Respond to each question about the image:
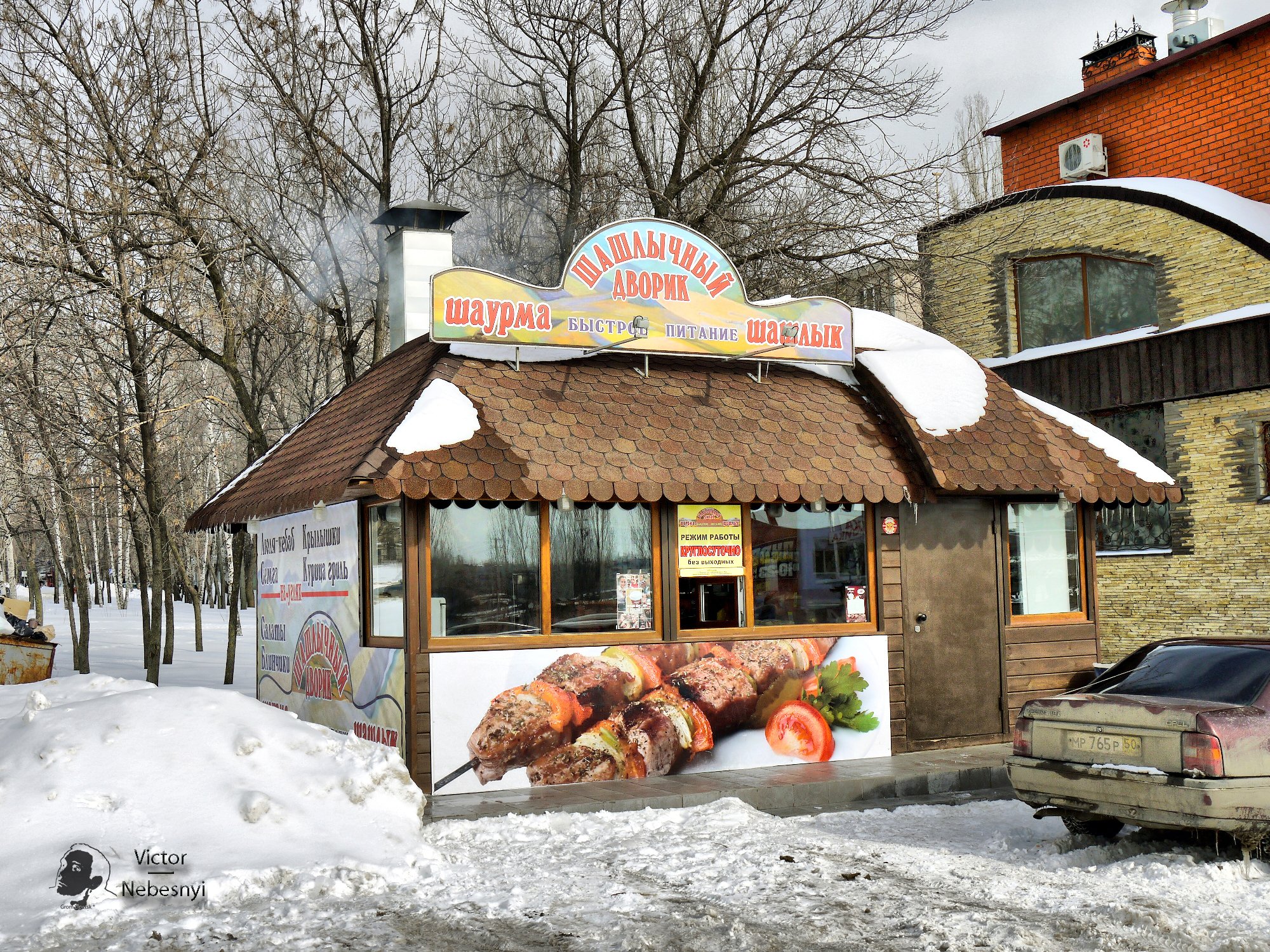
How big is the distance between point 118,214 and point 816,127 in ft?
32.5

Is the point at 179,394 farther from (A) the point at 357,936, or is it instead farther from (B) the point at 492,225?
(A) the point at 357,936

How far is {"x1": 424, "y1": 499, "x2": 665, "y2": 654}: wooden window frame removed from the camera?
31.6ft

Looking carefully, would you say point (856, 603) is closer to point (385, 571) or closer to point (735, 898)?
point (385, 571)

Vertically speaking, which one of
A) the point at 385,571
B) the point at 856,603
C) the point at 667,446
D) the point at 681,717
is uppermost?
the point at 667,446

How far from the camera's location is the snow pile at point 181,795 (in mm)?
6070

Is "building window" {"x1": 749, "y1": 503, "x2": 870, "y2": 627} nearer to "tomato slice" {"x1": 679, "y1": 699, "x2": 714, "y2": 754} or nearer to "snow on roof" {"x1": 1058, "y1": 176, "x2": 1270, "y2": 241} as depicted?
"tomato slice" {"x1": 679, "y1": 699, "x2": 714, "y2": 754}

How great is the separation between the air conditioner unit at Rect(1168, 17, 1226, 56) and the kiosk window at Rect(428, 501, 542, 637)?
67.2 ft

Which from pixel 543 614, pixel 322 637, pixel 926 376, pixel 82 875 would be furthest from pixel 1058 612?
pixel 82 875

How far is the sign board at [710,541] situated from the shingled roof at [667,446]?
0.58 metres

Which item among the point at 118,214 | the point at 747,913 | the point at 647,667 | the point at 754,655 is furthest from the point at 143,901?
the point at 118,214

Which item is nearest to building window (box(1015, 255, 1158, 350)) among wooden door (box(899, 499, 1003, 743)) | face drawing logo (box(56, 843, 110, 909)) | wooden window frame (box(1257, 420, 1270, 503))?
wooden window frame (box(1257, 420, 1270, 503))

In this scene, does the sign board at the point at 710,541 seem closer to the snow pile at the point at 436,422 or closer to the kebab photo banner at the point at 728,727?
the kebab photo banner at the point at 728,727

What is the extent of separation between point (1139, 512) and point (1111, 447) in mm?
8478

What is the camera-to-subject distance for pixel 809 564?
11.2 m
